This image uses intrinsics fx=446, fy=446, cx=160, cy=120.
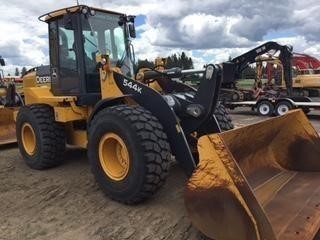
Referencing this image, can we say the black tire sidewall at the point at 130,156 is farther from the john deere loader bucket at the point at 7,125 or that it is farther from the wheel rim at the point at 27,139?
the john deere loader bucket at the point at 7,125

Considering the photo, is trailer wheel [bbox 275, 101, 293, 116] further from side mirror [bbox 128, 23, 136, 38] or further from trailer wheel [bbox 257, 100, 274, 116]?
side mirror [bbox 128, 23, 136, 38]

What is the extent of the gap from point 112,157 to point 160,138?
845 millimetres

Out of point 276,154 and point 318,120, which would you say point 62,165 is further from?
point 318,120

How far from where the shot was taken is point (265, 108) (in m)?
16.2

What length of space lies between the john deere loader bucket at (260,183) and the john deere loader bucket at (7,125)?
19.4 feet

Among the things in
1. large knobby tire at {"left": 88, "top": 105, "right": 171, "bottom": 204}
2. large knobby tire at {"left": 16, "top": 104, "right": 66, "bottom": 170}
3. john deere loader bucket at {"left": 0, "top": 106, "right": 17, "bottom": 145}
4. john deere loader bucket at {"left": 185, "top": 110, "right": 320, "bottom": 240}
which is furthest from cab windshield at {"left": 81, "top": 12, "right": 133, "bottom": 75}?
john deere loader bucket at {"left": 0, "top": 106, "right": 17, "bottom": 145}

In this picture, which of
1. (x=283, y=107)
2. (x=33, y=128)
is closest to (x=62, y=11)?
(x=33, y=128)

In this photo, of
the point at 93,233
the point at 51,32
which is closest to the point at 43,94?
the point at 51,32

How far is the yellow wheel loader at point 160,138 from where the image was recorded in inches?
147

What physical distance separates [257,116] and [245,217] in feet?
43.5

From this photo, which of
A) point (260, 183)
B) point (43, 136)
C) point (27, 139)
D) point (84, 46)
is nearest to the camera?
point (260, 183)

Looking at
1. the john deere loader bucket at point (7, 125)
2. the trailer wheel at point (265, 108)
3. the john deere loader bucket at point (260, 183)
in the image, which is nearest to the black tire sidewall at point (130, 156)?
the john deere loader bucket at point (260, 183)

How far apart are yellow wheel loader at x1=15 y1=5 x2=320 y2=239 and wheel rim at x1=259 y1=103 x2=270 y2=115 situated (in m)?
10.1

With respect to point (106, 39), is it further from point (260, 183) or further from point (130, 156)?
point (260, 183)
